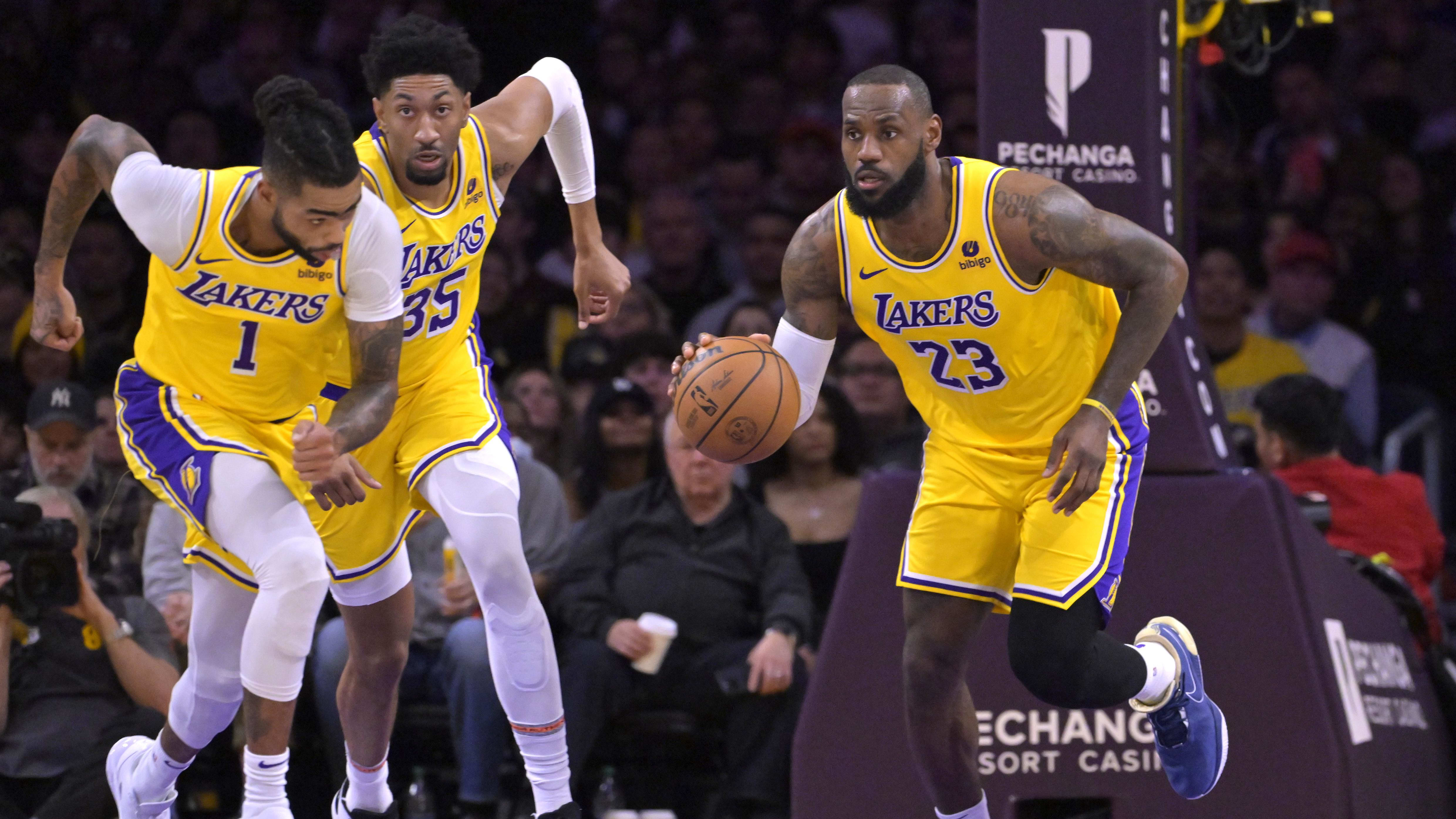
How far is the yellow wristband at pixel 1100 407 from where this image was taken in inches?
172

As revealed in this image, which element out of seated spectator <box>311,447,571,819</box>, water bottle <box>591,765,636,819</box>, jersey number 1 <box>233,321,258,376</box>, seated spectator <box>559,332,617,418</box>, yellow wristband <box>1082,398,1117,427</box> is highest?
jersey number 1 <box>233,321,258,376</box>

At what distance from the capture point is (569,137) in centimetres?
538

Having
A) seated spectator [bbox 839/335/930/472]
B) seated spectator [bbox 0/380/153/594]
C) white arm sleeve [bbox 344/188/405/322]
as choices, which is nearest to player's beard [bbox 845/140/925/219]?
white arm sleeve [bbox 344/188/405/322]

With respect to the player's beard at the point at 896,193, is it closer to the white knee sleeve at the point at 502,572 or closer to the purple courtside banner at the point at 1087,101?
the purple courtside banner at the point at 1087,101

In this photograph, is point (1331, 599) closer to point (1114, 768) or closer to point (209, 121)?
point (1114, 768)

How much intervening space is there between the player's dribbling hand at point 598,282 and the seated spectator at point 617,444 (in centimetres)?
181

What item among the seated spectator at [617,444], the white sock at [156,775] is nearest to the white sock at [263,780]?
the white sock at [156,775]

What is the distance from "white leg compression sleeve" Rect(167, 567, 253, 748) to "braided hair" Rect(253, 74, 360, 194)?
46.6 inches

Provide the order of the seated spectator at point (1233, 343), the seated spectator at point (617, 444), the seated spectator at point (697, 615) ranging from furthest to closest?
1. the seated spectator at point (1233, 343)
2. the seated spectator at point (617, 444)
3. the seated spectator at point (697, 615)

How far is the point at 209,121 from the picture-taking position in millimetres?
9305

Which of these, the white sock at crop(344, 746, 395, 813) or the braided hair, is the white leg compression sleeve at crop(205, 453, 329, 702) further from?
the braided hair

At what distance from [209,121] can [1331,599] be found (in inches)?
249

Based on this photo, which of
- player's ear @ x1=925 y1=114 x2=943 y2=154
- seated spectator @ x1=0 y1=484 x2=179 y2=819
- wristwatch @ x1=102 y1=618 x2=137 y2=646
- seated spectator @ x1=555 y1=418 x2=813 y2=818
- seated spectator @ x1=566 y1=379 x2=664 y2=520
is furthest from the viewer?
seated spectator @ x1=566 y1=379 x2=664 y2=520

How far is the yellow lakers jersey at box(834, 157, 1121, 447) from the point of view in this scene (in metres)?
4.49
